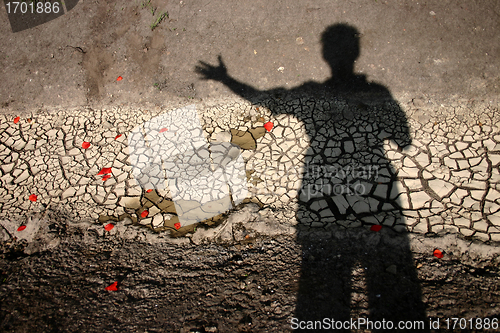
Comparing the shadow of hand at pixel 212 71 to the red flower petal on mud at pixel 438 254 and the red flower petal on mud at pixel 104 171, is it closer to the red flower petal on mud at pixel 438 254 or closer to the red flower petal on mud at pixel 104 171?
the red flower petal on mud at pixel 104 171

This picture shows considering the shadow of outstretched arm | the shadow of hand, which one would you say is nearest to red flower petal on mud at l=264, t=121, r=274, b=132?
the shadow of outstretched arm

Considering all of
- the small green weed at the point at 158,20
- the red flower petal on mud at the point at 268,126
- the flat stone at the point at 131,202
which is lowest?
the flat stone at the point at 131,202

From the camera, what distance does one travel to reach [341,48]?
4.78 m

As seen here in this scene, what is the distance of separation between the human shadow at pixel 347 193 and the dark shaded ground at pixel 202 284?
26 mm

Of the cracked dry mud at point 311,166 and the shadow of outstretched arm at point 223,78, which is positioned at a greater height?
the shadow of outstretched arm at point 223,78

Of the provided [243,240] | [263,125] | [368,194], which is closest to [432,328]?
[368,194]

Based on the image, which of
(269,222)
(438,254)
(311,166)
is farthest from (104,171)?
(438,254)

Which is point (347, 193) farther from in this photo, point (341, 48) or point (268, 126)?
point (341, 48)

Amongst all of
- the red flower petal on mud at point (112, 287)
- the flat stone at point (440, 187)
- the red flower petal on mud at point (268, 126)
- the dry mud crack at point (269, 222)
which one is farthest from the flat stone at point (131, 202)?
the flat stone at point (440, 187)

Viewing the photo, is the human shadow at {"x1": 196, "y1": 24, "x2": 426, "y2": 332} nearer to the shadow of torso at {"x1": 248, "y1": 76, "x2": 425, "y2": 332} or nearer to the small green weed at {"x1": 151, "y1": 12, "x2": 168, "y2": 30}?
the shadow of torso at {"x1": 248, "y1": 76, "x2": 425, "y2": 332}

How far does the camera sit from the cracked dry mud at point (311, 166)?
10.6 ft

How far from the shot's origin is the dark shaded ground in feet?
7.73

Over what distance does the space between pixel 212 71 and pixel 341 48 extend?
221cm

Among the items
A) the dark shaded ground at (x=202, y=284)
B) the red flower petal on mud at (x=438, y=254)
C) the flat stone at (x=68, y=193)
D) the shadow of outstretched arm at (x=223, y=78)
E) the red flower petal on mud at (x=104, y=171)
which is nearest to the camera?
the dark shaded ground at (x=202, y=284)
